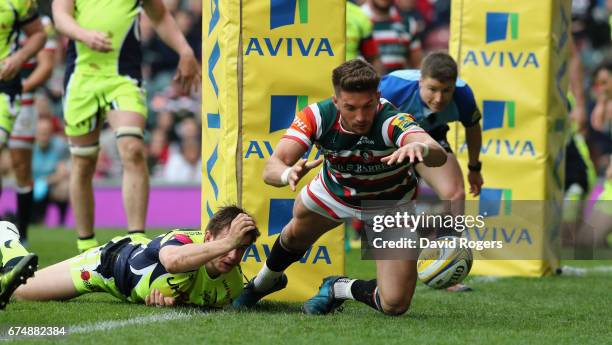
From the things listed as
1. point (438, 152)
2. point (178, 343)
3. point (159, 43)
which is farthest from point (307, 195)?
point (159, 43)

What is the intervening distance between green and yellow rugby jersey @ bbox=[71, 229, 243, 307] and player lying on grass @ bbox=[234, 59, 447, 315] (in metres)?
0.19

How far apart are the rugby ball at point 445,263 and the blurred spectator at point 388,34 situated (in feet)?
18.6

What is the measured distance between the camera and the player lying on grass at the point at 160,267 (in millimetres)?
5340

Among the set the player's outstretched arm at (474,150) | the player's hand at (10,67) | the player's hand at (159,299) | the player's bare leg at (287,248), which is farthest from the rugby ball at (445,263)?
the player's hand at (10,67)

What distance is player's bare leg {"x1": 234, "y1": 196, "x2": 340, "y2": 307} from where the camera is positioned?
577 centimetres

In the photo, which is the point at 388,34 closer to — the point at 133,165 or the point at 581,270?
the point at 581,270

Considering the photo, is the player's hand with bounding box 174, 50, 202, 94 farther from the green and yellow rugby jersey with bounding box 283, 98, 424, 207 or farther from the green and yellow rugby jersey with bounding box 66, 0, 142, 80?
the green and yellow rugby jersey with bounding box 283, 98, 424, 207

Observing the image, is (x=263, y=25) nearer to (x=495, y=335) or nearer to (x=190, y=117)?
(x=495, y=335)

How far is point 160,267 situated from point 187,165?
984 centimetres

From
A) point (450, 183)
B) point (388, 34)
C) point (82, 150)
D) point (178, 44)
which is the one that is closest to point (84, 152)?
point (82, 150)

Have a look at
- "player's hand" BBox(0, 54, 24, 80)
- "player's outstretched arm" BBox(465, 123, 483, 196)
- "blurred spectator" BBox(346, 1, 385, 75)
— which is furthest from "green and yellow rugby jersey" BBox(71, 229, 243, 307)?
"blurred spectator" BBox(346, 1, 385, 75)

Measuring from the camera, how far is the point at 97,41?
7531mm

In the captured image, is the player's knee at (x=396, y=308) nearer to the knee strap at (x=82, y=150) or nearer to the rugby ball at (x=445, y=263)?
the rugby ball at (x=445, y=263)

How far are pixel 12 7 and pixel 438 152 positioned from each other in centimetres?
524
